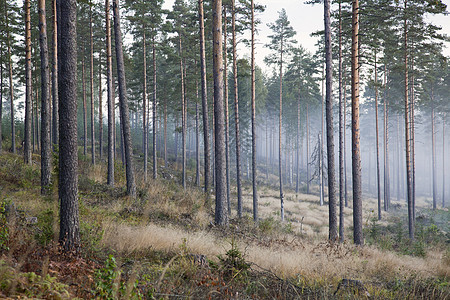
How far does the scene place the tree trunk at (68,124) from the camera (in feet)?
16.8

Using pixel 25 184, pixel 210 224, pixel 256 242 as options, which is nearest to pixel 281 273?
pixel 256 242

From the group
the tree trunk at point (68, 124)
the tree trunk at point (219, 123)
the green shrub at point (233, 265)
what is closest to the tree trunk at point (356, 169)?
the tree trunk at point (219, 123)

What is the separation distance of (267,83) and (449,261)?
4375 centimetres

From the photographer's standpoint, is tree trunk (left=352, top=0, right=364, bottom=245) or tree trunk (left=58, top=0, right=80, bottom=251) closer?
tree trunk (left=58, top=0, right=80, bottom=251)

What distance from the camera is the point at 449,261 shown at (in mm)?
8242

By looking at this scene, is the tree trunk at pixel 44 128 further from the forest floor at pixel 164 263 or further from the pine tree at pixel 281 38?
the pine tree at pixel 281 38

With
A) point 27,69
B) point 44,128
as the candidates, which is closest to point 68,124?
point 44,128

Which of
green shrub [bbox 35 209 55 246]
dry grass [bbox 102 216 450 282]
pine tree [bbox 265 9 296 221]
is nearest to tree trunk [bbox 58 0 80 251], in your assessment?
green shrub [bbox 35 209 55 246]

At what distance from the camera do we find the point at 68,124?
523 centimetres

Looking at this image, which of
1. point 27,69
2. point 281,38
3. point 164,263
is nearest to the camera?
point 164,263

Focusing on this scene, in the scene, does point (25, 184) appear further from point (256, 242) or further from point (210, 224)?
point (256, 242)

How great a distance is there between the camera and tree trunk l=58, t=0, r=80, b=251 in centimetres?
511

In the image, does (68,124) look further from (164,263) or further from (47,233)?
(164,263)

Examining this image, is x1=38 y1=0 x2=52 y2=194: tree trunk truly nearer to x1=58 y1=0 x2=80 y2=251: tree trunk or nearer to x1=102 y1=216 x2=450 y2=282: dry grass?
x1=102 y1=216 x2=450 y2=282: dry grass
